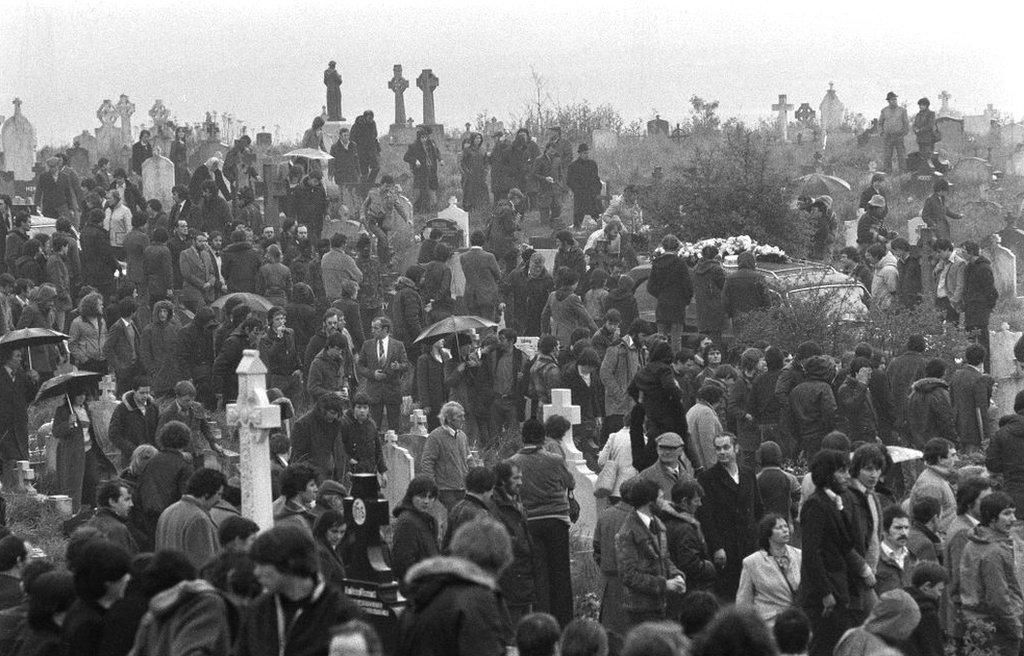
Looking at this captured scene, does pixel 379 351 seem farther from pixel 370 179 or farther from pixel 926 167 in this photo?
pixel 926 167

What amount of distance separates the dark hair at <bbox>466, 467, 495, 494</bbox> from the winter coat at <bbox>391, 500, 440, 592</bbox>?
600 millimetres

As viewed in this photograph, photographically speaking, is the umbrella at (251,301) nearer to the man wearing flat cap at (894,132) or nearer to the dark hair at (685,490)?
the dark hair at (685,490)

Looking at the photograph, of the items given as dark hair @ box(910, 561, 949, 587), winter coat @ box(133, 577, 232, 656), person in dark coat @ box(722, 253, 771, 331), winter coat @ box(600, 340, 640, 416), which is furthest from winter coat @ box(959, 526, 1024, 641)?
person in dark coat @ box(722, 253, 771, 331)

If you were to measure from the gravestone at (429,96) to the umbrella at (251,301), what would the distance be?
19519 mm

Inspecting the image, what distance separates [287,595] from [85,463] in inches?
345

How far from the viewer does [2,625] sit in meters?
9.48

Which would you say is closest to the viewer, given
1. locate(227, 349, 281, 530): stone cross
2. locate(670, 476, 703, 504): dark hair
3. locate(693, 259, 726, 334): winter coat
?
locate(670, 476, 703, 504): dark hair

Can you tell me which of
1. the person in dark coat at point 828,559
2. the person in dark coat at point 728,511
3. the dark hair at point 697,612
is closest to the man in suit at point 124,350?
the person in dark coat at point 728,511

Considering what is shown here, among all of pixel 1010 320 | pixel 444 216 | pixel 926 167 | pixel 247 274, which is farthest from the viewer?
pixel 926 167

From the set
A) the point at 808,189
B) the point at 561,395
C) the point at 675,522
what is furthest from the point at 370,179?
the point at 675,522

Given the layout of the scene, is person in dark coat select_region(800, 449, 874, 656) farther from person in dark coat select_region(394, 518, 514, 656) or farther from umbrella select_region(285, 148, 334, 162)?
umbrella select_region(285, 148, 334, 162)

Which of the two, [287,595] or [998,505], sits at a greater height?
[287,595]

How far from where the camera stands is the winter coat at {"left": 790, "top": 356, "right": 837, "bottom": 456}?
15961mm


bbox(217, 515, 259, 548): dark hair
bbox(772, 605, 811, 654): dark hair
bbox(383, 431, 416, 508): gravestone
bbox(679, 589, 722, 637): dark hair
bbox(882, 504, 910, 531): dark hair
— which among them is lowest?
bbox(383, 431, 416, 508): gravestone
